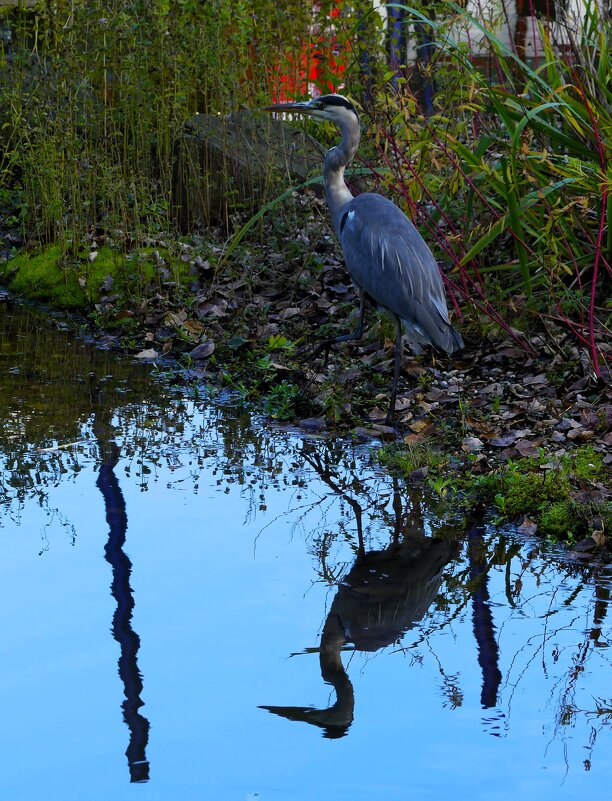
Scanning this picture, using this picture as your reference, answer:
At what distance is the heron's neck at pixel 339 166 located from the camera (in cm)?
625

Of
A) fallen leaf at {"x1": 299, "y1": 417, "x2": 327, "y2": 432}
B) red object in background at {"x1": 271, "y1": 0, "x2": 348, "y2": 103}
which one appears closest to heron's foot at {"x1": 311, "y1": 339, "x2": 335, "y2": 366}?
fallen leaf at {"x1": 299, "y1": 417, "x2": 327, "y2": 432}

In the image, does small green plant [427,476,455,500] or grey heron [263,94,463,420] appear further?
grey heron [263,94,463,420]

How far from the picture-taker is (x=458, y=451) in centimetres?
523

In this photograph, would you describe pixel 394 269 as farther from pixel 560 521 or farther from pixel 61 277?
pixel 61 277

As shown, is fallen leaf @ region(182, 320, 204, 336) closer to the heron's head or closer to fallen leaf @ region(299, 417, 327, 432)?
the heron's head

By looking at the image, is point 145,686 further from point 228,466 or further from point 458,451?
point 458,451

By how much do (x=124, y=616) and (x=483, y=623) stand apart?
1.17m

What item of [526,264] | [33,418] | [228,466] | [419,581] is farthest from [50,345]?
[419,581]

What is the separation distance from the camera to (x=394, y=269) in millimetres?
5773

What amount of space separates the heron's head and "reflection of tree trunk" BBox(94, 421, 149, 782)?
233 cm

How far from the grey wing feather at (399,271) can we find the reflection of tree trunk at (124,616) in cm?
165

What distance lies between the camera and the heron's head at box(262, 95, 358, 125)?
6230mm

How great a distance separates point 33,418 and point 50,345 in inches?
59.8

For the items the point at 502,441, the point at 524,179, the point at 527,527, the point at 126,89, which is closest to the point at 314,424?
the point at 502,441
